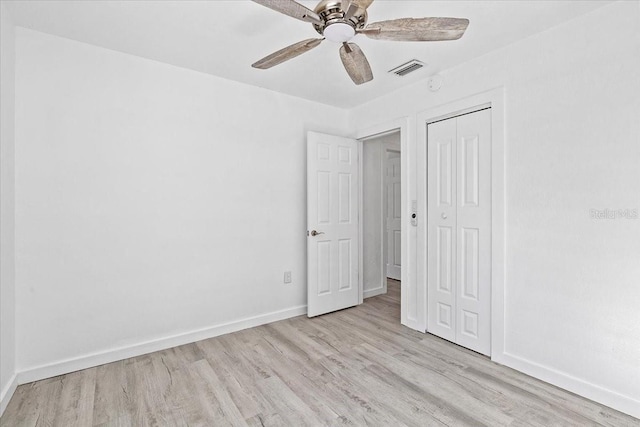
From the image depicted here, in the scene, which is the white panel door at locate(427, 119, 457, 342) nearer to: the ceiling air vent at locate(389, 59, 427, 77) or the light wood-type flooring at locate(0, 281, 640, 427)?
the light wood-type flooring at locate(0, 281, 640, 427)

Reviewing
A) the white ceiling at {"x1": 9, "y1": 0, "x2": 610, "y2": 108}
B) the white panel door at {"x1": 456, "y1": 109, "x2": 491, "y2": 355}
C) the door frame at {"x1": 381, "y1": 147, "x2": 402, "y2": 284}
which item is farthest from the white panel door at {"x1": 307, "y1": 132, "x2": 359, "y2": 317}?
the white panel door at {"x1": 456, "y1": 109, "x2": 491, "y2": 355}

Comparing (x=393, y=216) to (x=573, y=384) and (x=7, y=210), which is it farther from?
(x=7, y=210)

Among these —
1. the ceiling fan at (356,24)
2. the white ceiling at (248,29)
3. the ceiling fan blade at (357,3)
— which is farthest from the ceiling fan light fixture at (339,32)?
the white ceiling at (248,29)

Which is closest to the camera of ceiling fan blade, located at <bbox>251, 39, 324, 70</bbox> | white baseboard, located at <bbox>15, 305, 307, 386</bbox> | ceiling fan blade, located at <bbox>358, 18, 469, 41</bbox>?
ceiling fan blade, located at <bbox>358, 18, 469, 41</bbox>

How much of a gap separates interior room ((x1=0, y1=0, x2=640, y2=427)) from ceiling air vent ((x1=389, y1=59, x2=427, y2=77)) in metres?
0.02

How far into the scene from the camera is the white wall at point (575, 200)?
1.85m

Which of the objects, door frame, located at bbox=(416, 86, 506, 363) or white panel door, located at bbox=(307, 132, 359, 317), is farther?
white panel door, located at bbox=(307, 132, 359, 317)

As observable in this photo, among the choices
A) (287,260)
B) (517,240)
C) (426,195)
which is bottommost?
(287,260)

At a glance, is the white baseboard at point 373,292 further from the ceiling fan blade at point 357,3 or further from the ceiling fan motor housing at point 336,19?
the ceiling fan blade at point 357,3

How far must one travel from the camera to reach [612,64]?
6.23 ft

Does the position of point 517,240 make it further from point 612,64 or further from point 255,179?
point 255,179

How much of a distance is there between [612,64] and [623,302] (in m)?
1.45

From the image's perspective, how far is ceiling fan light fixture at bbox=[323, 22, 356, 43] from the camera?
1.59m

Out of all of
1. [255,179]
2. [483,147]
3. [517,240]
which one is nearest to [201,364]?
[255,179]
